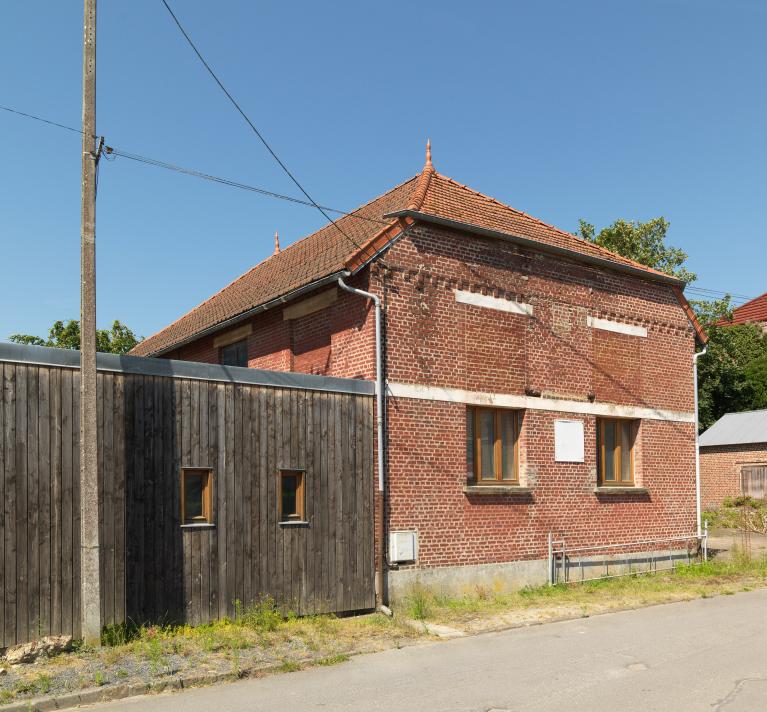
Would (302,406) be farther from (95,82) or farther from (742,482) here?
(742,482)

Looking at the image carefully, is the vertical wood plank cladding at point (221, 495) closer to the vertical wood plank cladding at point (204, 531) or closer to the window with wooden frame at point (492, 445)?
the vertical wood plank cladding at point (204, 531)

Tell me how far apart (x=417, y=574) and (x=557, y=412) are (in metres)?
4.47

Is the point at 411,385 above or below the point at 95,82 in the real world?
below

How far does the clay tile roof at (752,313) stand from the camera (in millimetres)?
54875

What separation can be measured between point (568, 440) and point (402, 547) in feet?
14.9

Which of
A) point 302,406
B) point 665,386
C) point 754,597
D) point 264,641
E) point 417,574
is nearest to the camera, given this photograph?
point 264,641

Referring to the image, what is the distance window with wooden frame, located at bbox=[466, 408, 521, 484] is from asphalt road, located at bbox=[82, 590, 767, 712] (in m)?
3.63

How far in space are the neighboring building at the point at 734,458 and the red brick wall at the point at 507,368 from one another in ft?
62.7

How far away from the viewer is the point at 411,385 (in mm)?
13414

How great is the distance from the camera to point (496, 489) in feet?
47.2

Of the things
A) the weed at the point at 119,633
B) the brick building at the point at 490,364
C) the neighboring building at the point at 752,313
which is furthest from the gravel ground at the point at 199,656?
the neighboring building at the point at 752,313

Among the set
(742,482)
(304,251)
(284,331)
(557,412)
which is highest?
(304,251)

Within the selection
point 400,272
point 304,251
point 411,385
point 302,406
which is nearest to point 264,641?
point 302,406

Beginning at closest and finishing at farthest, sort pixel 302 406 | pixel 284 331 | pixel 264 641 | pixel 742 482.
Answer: pixel 264 641 < pixel 302 406 < pixel 284 331 < pixel 742 482
